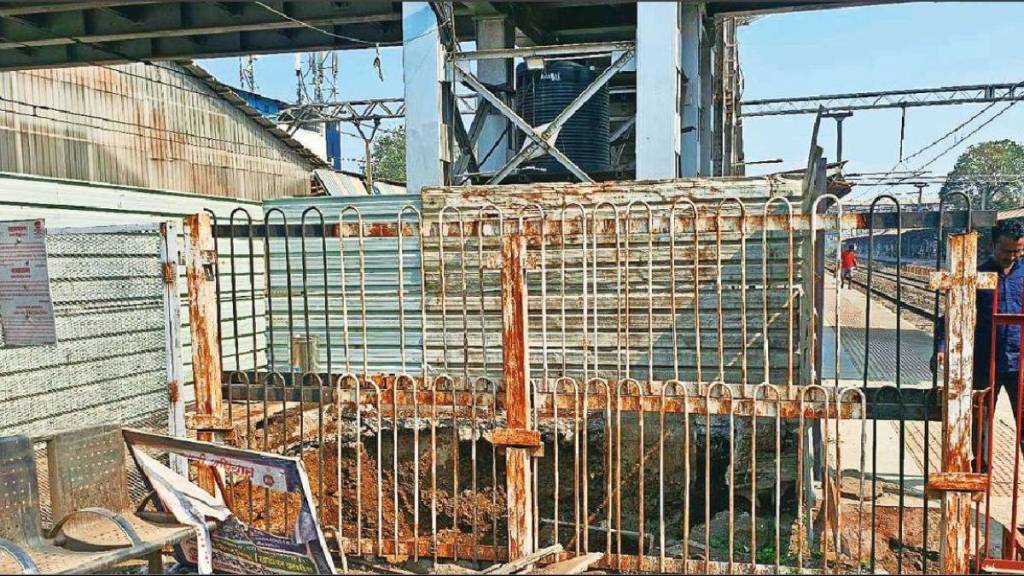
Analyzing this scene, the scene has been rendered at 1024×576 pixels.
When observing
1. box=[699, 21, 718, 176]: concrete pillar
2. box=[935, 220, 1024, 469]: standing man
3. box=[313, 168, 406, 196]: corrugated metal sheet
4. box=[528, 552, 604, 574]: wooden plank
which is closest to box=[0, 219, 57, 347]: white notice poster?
box=[528, 552, 604, 574]: wooden plank

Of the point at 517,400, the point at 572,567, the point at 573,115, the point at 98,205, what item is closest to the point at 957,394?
the point at 572,567

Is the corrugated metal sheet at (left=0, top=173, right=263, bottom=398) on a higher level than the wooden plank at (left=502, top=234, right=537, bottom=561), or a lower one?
higher

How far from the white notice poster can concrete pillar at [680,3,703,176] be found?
8894mm

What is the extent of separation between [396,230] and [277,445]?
4214 mm

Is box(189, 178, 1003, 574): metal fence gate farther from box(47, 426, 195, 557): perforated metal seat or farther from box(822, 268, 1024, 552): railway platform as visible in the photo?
box(47, 426, 195, 557): perforated metal seat

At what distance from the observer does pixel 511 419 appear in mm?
4180

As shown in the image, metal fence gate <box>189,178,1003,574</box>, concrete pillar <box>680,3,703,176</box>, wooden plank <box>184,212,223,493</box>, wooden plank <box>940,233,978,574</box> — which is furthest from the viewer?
concrete pillar <box>680,3,703,176</box>

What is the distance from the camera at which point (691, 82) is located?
1144 cm

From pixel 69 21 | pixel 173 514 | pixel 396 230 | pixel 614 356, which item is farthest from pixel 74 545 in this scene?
pixel 69 21

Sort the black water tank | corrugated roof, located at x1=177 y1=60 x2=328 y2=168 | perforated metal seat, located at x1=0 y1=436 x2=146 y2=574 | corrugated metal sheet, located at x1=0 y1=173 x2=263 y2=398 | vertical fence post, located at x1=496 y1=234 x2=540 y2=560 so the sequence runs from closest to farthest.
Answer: perforated metal seat, located at x1=0 y1=436 x2=146 y2=574, vertical fence post, located at x1=496 y1=234 x2=540 y2=560, corrugated metal sheet, located at x1=0 y1=173 x2=263 y2=398, the black water tank, corrugated roof, located at x1=177 y1=60 x2=328 y2=168

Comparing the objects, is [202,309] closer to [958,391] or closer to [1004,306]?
[958,391]

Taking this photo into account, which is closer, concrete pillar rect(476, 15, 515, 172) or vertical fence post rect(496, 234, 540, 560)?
→ vertical fence post rect(496, 234, 540, 560)

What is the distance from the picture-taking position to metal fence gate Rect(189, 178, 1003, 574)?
13.0ft

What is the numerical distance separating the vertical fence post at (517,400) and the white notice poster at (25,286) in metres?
3.77
